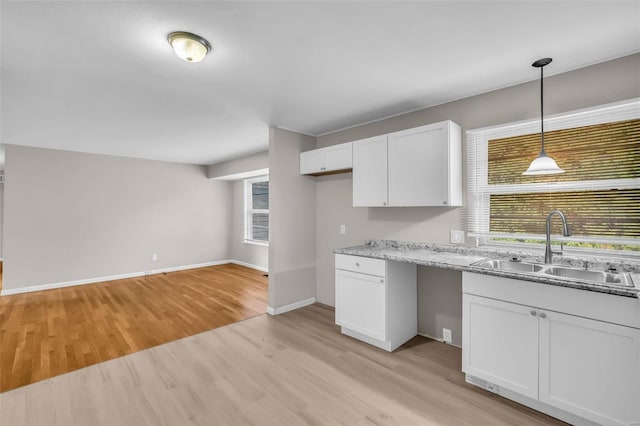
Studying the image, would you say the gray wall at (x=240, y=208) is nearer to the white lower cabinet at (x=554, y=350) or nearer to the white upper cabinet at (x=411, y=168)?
the white upper cabinet at (x=411, y=168)

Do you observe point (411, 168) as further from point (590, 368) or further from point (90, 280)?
point (90, 280)

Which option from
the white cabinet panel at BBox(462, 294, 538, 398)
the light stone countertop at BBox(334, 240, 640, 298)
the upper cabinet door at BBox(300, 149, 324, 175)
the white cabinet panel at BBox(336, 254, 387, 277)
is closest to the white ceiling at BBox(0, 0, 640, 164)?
the upper cabinet door at BBox(300, 149, 324, 175)

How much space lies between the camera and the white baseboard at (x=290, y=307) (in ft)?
12.1

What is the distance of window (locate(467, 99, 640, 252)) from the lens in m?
2.07

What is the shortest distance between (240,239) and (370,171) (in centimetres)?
467

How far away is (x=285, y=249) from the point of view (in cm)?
379

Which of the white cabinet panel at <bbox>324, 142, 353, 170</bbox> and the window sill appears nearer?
the white cabinet panel at <bbox>324, 142, 353, 170</bbox>

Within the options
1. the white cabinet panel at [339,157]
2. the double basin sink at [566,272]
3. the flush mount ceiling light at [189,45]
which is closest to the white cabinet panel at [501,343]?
the double basin sink at [566,272]

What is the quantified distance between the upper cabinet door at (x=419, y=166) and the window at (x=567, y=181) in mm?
320

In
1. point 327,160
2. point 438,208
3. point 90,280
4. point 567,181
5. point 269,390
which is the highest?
point 327,160

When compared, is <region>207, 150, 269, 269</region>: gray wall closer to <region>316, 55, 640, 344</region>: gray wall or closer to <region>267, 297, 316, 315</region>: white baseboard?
<region>316, 55, 640, 344</region>: gray wall

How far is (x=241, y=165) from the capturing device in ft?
19.4

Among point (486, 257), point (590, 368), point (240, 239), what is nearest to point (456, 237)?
point (486, 257)

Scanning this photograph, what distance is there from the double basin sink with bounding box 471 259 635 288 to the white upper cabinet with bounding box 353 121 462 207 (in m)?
0.61
